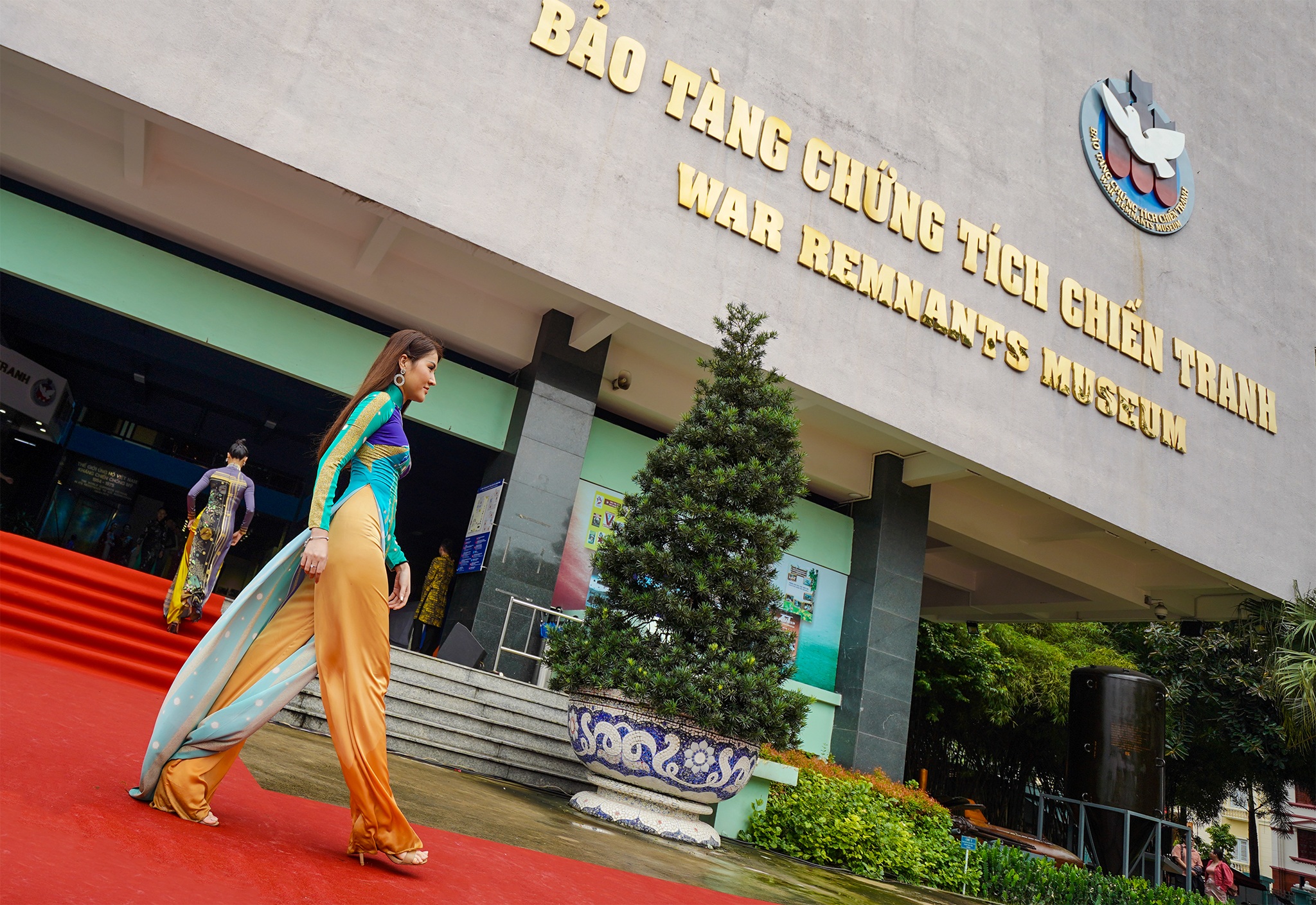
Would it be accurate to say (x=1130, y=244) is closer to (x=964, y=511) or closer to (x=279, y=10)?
(x=964, y=511)

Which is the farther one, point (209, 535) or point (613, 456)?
point (613, 456)

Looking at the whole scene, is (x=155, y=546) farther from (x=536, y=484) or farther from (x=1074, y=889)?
(x=1074, y=889)

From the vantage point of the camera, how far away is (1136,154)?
1400 centimetres

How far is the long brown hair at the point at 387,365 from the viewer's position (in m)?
3.13

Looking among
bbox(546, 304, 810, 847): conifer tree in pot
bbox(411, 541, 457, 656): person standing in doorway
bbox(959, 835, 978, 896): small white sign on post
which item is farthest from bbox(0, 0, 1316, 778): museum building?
bbox(546, 304, 810, 847): conifer tree in pot

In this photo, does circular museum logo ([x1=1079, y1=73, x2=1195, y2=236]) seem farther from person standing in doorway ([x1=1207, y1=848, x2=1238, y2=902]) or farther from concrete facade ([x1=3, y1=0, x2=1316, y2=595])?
person standing in doorway ([x1=1207, y1=848, x2=1238, y2=902])

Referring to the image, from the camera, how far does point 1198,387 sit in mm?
13867

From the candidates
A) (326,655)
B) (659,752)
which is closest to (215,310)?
(659,752)

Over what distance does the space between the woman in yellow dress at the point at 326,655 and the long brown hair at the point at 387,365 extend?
0.01 m

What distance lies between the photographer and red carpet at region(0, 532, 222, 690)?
6445 millimetres

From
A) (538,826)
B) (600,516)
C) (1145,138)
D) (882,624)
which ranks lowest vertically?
(538,826)

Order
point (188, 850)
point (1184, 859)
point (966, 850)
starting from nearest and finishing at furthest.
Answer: point (188, 850)
point (966, 850)
point (1184, 859)

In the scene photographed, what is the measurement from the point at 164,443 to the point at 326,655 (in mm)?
16997

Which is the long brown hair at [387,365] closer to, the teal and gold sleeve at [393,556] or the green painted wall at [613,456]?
the teal and gold sleeve at [393,556]
